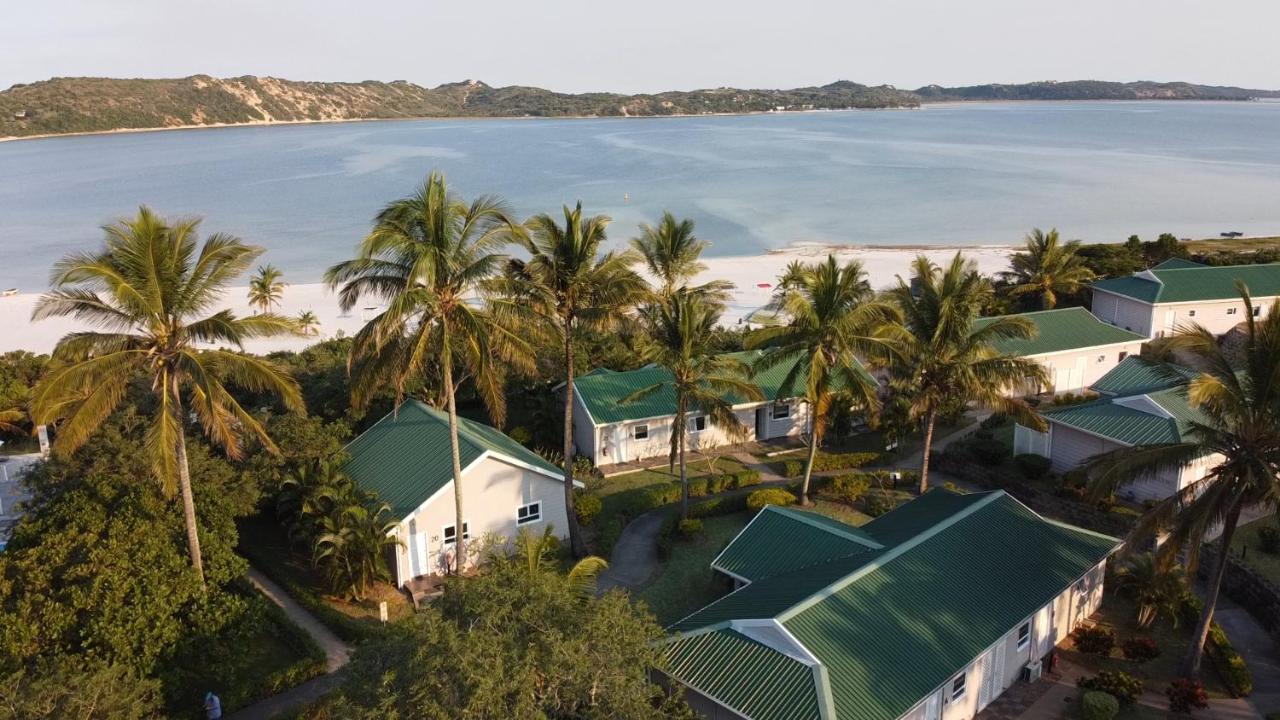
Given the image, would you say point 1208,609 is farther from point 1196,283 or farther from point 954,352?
point 1196,283

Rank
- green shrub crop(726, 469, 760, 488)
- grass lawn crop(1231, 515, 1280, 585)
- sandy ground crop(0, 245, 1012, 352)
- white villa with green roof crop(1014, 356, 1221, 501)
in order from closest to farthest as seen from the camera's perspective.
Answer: grass lawn crop(1231, 515, 1280, 585)
white villa with green roof crop(1014, 356, 1221, 501)
green shrub crop(726, 469, 760, 488)
sandy ground crop(0, 245, 1012, 352)

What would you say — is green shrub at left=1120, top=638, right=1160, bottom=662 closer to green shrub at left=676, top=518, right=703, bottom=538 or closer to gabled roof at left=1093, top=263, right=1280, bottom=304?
green shrub at left=676, top=518, right=703, bottom=538

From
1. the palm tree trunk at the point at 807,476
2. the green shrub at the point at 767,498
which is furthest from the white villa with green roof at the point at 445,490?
the palm tree trunk at the point at 807,476

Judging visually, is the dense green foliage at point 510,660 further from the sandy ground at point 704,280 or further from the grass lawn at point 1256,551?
the sandy ground at point 704,280

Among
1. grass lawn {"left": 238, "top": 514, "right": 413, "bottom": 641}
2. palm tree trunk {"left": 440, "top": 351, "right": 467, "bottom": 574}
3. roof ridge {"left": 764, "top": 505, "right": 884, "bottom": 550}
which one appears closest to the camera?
roof ridge {"left": 764, "top": 505, "right": 884, "bottom": 550}

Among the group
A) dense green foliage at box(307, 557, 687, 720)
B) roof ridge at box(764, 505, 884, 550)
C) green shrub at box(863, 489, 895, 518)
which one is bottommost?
green shrub at box(863, 489, 895, 518)

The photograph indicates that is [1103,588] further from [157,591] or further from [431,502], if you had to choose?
[157,591]

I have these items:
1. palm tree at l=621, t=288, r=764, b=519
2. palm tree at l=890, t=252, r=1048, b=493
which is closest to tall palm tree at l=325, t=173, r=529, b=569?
palm tree at l=621, t=288, r=764, b=519
